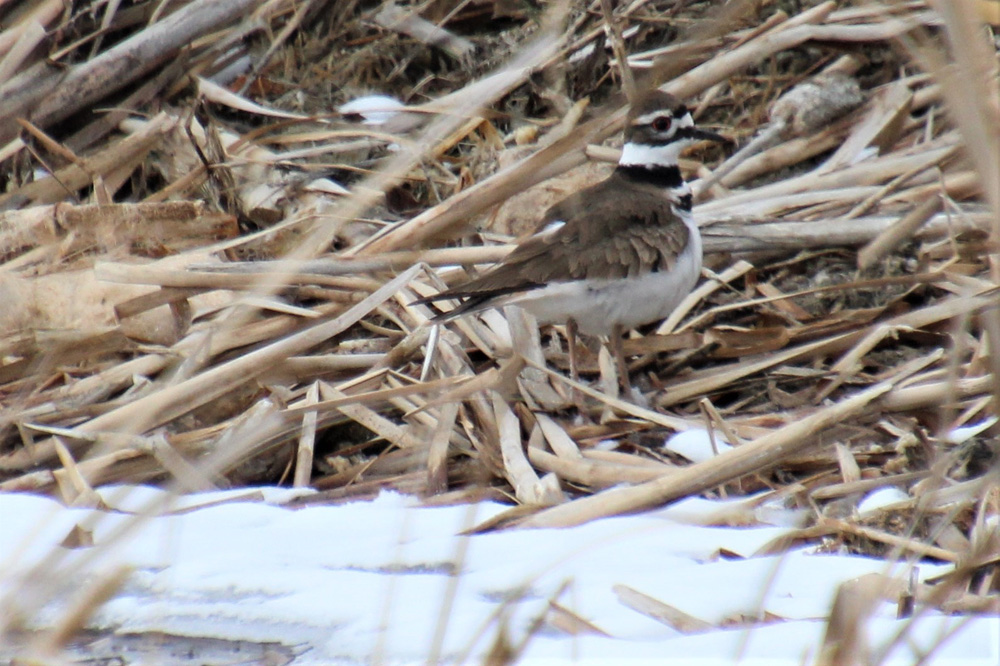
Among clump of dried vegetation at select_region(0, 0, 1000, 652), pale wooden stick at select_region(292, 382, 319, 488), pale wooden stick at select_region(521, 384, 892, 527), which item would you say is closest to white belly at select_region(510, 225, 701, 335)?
clump of dried vegetation at select_region(0, 0, 1000, 652)

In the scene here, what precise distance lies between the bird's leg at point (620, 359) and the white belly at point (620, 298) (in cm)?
3

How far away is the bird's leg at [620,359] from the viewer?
4.42 m

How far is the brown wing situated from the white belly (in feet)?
0.11

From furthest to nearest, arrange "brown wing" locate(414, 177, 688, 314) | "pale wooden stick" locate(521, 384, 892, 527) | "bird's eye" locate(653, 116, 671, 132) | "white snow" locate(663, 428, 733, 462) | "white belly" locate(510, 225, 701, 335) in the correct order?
"bird's eye" locate(653, 116, 671, 132)
"white belly" locate(510, 225, 701, 335)
"brown wing" locate(414, 177, 688, 314)
"white snow" locate(663, 428, 733, 462)
"pale wooden stick" locate(521, 384, 892, 527)

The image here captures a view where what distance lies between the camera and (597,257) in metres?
4.47

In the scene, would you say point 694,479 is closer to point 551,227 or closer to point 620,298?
point 620,298

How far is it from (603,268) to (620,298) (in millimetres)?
124

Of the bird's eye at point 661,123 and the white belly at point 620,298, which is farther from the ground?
the bird's eye at point 661,123

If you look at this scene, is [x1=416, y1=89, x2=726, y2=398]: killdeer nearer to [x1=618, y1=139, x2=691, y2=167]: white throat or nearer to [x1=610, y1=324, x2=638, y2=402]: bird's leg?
[x1=610, y1=324, x2=638, y2=402]: bird's leg

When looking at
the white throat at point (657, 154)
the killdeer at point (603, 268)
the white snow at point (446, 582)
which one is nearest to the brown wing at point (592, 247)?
the killdeer at point (603, 268)

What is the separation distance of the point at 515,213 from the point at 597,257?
0.96m

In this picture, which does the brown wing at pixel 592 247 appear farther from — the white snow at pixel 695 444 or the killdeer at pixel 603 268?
the white snow at pixel 695 444

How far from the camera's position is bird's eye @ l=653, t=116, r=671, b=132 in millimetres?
5047

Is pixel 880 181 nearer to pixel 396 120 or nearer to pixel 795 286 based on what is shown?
pixel 795 286
